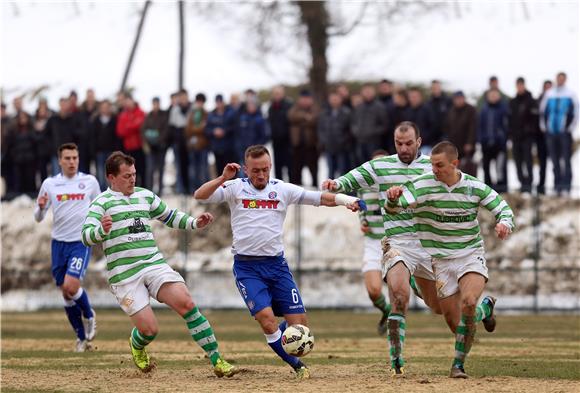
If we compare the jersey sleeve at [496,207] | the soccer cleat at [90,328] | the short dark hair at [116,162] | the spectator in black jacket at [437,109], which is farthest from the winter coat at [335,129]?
the jersey sleeve at [496,207]

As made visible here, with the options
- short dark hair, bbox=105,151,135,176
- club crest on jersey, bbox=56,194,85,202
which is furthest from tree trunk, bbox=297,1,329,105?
short dark hair, bbox=105,151,135,176

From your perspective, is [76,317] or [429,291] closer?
[429,291]

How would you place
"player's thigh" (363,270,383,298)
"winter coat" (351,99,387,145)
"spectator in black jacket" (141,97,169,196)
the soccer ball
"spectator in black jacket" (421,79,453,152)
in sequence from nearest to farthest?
1. the soccer ball
2. "player's thigh" (363,270,383,298)
3. "spectator in black jacket" (421,79,453,152)
4. "winter coat" (351,99,387,145)
5. "spectator in black jacket" (141,97,169,196)

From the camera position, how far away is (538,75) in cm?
5231

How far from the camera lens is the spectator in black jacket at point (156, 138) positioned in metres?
30.7

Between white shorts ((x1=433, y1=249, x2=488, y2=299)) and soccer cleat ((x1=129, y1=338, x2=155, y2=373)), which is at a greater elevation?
white shorts ((x1=433, y1=249, x2=488, y2=299))

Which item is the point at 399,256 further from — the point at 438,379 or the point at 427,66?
the point at 427,66

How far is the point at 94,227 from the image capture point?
48.2ft

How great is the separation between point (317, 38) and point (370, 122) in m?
12.8

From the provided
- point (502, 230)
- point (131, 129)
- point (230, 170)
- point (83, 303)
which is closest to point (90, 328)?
point (83, 303)

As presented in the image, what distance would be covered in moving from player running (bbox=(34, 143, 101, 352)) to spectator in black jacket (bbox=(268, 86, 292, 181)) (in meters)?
10.8

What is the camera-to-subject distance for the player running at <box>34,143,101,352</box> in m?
19.3

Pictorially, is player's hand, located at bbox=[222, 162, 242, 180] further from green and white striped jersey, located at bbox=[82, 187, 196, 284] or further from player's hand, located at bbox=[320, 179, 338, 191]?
green and white striped jersey, located at bbox=[82, 187, 196, 284]

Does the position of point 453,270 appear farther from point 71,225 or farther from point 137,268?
point 71,225
